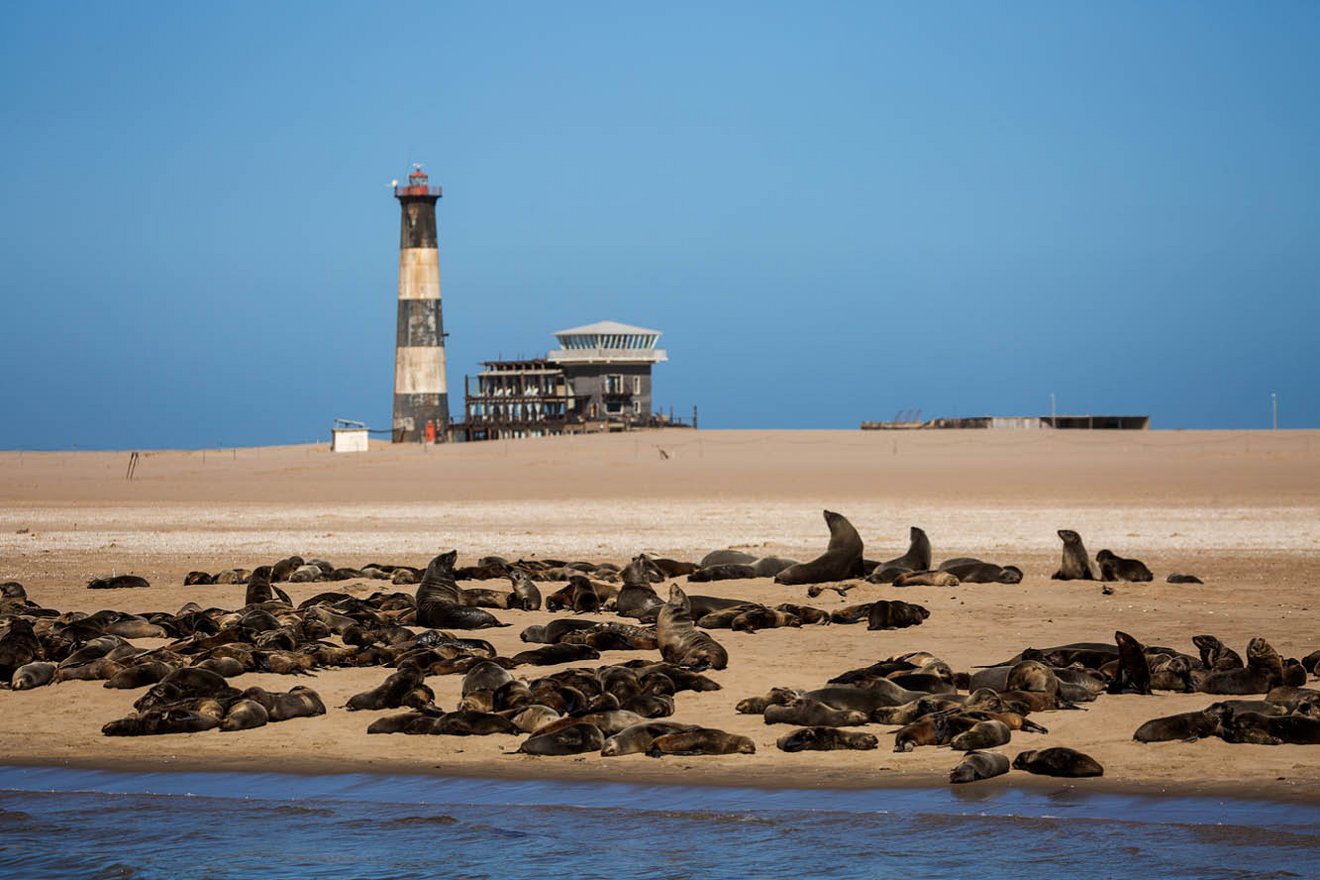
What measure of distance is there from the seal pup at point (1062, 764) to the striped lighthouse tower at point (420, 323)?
6171 cm

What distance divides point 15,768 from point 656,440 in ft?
154

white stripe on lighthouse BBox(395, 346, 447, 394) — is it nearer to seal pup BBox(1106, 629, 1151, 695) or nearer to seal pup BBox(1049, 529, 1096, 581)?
seal pup BBox(1049, 529, 1096, 581)

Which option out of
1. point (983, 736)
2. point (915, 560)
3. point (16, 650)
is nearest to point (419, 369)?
point (915, 560)

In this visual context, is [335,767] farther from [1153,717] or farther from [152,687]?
[1153,717]

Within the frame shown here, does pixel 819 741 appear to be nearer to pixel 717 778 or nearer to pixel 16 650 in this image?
pixel 717 778

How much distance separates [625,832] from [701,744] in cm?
147

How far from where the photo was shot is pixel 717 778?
9.02 metres

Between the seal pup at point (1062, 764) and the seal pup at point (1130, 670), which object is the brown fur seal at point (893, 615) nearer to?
the seal pup at point (1130, 670)

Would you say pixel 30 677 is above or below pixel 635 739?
above

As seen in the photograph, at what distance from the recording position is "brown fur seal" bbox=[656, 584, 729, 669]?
11844 mm

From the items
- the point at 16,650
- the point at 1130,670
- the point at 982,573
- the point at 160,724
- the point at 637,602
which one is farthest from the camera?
the point at 982,573

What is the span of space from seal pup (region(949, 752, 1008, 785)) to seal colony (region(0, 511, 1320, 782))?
0.01m

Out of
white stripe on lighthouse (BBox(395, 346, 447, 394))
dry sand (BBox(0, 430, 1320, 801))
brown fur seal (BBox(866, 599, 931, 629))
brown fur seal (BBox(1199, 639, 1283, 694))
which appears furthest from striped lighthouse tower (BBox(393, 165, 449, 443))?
brown fur seal (BBox(1199, 639, 1283, 694))

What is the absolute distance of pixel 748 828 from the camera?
26.2ft
